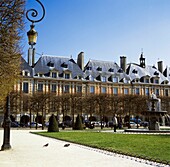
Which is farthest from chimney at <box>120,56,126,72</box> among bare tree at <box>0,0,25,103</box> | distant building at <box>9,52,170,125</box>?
bare tree at <box>0,0,25,103</box>

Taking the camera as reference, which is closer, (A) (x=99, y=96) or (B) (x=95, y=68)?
(A) (x=99, y=96)

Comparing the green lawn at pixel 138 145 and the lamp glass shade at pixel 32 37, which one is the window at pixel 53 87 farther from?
the lamp glass shade at pixel 32 37

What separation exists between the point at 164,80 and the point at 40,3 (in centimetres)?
6005

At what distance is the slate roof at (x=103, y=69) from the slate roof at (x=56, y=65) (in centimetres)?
251

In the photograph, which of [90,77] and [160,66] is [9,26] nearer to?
[90,77]

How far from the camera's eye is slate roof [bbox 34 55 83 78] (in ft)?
178

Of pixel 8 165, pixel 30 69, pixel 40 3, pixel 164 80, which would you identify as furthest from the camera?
pixel 164 80

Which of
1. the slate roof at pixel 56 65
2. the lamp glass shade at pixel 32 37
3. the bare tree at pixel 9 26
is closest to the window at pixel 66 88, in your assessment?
the slate roof at pixel 56 65

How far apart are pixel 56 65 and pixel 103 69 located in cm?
1057

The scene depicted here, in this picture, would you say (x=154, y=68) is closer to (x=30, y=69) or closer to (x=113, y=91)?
(x=113, y=91)

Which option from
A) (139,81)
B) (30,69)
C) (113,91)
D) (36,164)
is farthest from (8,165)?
(139,81)

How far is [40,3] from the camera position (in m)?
8.16

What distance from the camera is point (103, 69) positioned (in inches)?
2409

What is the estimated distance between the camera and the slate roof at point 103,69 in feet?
194
